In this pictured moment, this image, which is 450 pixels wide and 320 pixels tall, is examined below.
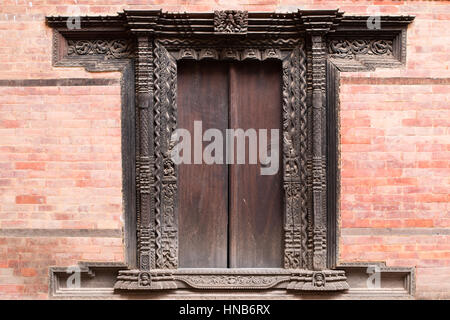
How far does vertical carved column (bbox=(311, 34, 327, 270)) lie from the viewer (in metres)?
5.38

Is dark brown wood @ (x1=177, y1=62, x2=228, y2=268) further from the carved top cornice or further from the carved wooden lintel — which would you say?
the carved top cornice

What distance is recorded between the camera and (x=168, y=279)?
550 cm

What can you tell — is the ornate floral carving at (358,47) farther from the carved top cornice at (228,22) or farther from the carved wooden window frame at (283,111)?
the carved top cornice at (228,22)

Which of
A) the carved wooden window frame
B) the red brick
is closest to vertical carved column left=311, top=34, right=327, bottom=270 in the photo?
the carved wooden window frame

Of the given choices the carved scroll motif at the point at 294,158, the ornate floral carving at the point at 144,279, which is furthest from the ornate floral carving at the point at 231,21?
the ornate floral carving at the point at 144,279

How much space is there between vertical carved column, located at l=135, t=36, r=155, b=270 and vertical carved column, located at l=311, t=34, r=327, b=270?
1667mm

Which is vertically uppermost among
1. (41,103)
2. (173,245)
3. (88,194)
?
(41,103)

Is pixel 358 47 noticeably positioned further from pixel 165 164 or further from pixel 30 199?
pixel 30 199

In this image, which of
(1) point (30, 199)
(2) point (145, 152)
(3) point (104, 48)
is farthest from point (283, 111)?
(1) point (30, 199)

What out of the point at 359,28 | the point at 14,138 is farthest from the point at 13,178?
the point at 359,28

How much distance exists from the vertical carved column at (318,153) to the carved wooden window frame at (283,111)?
0.03 feet

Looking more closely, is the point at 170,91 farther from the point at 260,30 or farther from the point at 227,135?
the point at 260,30

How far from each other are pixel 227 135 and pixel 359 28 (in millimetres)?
1745

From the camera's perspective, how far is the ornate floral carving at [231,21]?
5320mm
